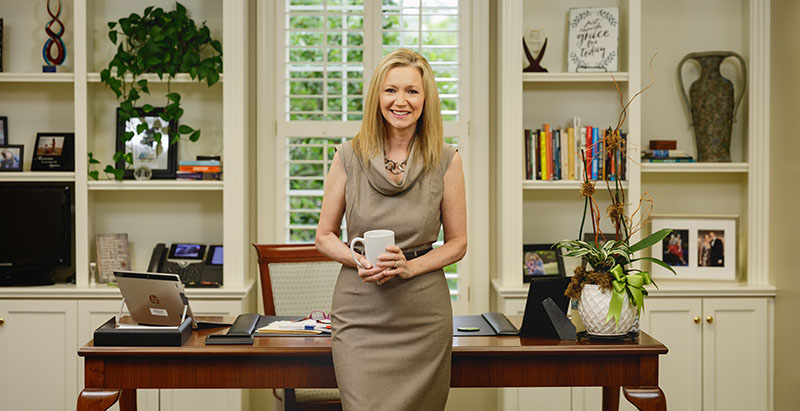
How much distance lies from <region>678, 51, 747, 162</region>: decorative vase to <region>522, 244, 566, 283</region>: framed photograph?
0.92 metres

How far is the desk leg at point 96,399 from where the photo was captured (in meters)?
1.93

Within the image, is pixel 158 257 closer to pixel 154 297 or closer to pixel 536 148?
pixel 154 297

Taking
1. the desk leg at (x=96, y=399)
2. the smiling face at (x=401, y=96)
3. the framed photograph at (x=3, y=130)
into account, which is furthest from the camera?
the framed photograph at (x=3, y=130)

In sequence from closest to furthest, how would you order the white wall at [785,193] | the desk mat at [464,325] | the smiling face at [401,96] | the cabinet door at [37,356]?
1. the smiling face at [401,96]
2. the desk mat at [464,325]
3. the white wall at [785,193]
4. the cabinet door at [37,356]

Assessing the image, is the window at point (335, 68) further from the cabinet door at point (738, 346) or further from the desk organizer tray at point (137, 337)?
the desk organizer tray at point (137, 337)

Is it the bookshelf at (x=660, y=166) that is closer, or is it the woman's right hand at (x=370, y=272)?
the woman's right hand at (x=370, y=272)

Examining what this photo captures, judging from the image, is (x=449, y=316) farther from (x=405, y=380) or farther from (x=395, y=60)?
(x=395, y=60)

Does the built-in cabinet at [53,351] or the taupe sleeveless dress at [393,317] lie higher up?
the taupe sleeveless dress at [393,317]

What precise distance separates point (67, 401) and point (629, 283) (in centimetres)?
271

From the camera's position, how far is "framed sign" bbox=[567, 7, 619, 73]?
343 cm

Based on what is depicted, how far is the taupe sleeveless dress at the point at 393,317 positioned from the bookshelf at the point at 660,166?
5.11 feet

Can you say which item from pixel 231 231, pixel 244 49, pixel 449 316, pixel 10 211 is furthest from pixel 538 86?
pixel 10 211

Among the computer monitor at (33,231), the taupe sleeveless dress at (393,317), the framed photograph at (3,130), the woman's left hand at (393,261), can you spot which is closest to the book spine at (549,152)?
the taupe sleeveless dress at (393,317)

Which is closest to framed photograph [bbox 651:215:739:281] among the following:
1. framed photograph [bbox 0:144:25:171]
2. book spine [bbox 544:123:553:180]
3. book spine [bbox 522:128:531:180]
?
book spine [bbox 544:123:553:180]
